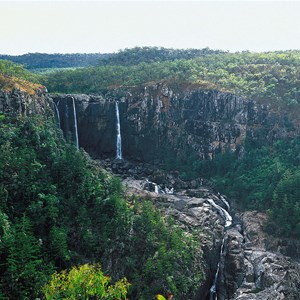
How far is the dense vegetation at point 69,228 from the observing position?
2381 centimetres

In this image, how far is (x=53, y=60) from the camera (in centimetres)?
12425

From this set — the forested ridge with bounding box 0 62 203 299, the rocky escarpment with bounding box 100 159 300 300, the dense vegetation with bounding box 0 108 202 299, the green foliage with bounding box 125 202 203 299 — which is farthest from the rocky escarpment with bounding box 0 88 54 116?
the green foliage with bounding box 125 202 203 299

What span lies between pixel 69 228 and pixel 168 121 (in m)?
28.7

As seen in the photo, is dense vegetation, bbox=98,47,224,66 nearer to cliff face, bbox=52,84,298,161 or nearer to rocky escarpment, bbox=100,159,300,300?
cliff face, bbox=52,84,298,161

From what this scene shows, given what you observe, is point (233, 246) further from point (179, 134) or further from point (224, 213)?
point (179, 134)

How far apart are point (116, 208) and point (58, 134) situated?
11.3 m

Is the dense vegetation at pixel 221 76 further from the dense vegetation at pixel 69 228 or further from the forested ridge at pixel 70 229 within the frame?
the dense vegetation at pixel 69 228

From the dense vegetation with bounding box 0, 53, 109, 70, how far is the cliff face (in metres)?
65.6

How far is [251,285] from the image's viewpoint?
29.7 meters

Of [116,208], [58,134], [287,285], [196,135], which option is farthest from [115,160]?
[287,285]

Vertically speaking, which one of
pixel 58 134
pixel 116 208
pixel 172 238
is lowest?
pixel 172 238

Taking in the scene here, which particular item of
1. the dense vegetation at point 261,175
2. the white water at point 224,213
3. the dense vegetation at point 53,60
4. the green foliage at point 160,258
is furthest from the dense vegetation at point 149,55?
the green foliage at point 160,258

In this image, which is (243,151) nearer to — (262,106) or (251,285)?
(262,106)

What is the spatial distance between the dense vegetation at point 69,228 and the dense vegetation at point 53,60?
87973 mm
